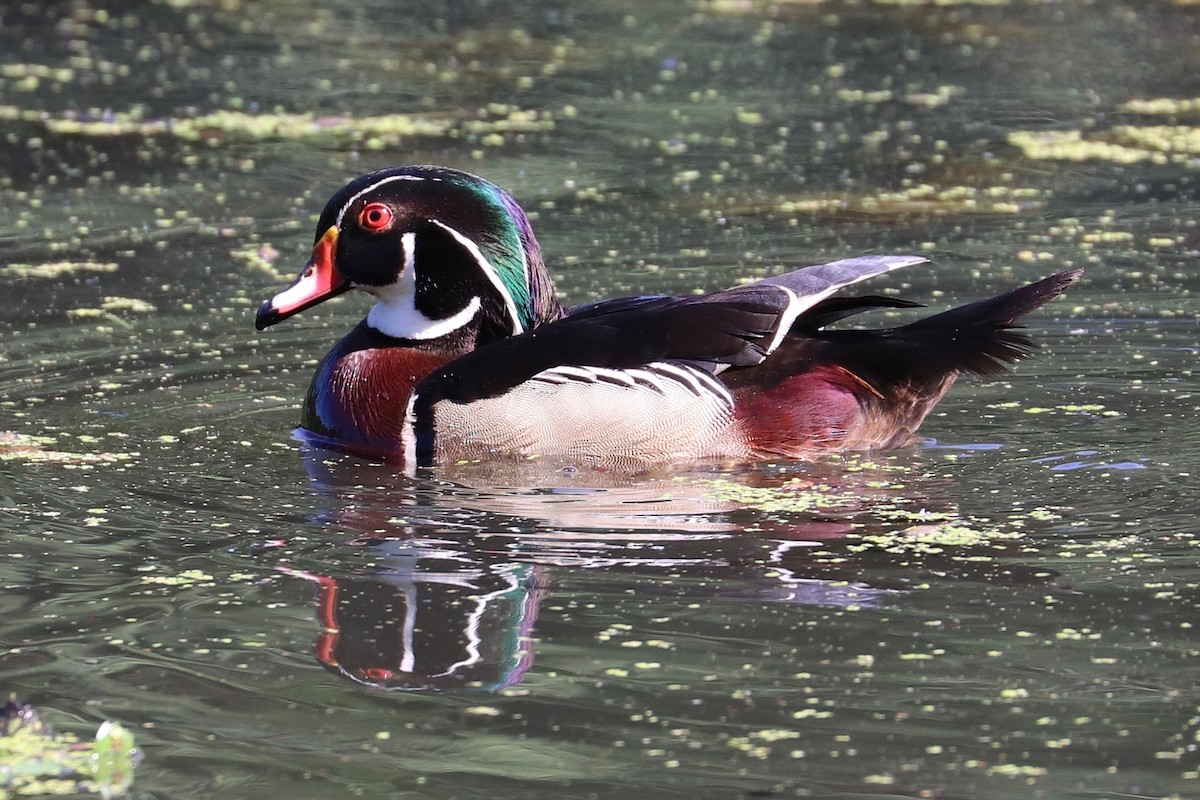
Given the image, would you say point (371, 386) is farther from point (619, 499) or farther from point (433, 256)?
point (619, 499)

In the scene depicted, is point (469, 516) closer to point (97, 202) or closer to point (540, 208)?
point (540, 208)

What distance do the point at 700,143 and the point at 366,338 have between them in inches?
188

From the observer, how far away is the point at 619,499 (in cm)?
588

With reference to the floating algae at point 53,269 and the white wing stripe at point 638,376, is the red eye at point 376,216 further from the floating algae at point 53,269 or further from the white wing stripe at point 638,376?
the floating algae at point 53,269

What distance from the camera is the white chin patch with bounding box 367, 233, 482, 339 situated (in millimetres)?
6695

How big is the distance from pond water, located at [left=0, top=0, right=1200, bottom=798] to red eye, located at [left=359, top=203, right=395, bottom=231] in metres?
0.78

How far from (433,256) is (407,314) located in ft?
0.79

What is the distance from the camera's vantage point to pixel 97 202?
1008 centimetres

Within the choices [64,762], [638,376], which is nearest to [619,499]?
[638,376]

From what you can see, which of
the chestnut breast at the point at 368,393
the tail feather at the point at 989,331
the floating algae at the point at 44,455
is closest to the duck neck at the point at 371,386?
the chestnut breast at the point at 368,393

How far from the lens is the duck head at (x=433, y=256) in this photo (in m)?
6.59

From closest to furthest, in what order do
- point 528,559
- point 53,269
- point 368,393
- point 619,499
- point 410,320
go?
point 528,559
point 619,499
point 368,393
point 410,320
point 53,269

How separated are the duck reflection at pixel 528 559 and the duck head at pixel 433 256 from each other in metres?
0.71

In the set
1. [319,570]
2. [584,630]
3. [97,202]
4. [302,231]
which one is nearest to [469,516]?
[319,570]
